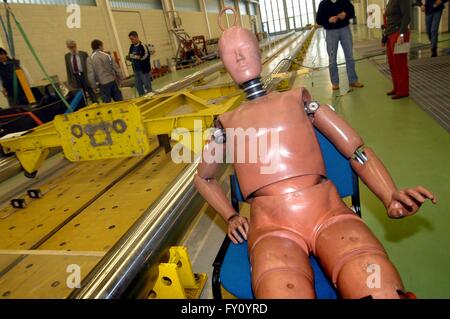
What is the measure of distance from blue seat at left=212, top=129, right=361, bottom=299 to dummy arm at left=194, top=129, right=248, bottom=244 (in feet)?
0.26

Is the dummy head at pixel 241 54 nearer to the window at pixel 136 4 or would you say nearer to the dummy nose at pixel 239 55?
the dummy nose at pixel 239 55

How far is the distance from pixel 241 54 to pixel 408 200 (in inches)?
37.4

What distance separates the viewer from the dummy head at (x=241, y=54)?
1.51 meters

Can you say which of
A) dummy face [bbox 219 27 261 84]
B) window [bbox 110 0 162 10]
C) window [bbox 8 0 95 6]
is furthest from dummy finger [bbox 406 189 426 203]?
window [bbox 110 0 162 10]

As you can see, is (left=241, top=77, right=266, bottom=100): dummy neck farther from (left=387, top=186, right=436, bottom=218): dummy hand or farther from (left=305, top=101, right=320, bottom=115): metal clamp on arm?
(left=387, top=186, right=436, bottom=218): dummy hand

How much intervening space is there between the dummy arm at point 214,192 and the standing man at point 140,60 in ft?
22.8

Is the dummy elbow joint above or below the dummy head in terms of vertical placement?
below

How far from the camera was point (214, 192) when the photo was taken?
64.7 inches

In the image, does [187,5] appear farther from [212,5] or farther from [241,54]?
[241,54]

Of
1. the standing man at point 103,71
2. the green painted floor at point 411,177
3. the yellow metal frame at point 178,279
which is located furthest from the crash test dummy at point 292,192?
the standing man at point 103,71

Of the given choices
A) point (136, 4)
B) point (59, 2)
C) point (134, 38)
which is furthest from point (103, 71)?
point (136, 4)

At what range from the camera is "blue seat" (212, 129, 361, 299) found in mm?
1232

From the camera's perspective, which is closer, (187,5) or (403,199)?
(403,199)
